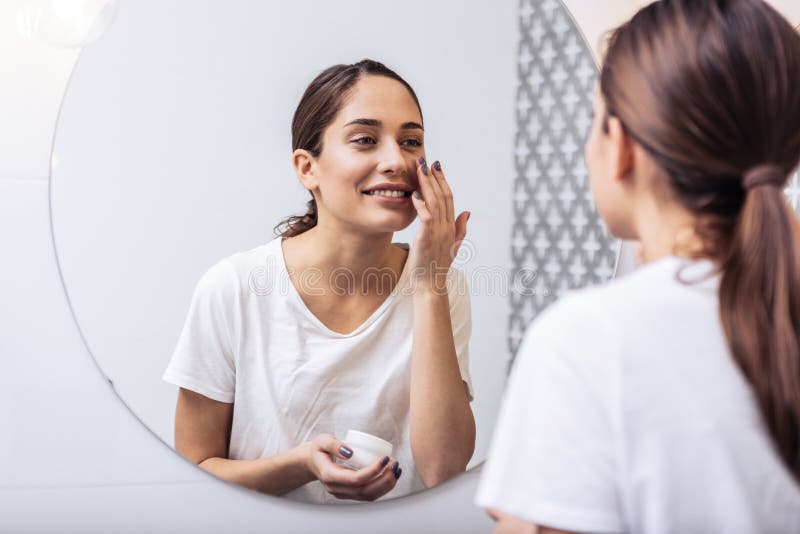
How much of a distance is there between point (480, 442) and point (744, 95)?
23.2 inches

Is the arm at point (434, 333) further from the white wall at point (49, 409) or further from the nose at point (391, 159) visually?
the white wall at point (49, 409)

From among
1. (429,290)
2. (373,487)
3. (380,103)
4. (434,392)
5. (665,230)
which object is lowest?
(373,487)

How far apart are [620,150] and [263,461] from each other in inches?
21.9

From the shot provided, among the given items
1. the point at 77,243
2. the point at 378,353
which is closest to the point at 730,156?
the point at 378,353

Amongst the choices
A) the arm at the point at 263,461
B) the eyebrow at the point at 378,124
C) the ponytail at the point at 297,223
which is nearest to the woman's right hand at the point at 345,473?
the arm at the point at 263,461

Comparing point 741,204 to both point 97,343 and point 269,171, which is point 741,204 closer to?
point 269,171

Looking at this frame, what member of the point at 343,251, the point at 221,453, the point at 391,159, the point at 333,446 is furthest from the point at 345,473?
the point at 391,159

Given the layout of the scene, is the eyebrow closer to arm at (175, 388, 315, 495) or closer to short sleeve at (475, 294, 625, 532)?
arm at (175, 388, 315, 495)

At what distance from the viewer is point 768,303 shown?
0.47m

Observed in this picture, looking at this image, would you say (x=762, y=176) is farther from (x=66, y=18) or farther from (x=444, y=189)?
(x=66, y=18)

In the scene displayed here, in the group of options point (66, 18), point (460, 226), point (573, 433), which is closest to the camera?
point (573, 433)

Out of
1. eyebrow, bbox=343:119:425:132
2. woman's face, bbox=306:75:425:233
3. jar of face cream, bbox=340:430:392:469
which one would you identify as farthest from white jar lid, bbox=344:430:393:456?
eyebrow, bbox=343:119:425:132

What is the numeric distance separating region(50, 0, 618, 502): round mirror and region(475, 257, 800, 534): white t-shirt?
1.53 ft

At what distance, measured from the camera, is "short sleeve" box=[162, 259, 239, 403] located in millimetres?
867
